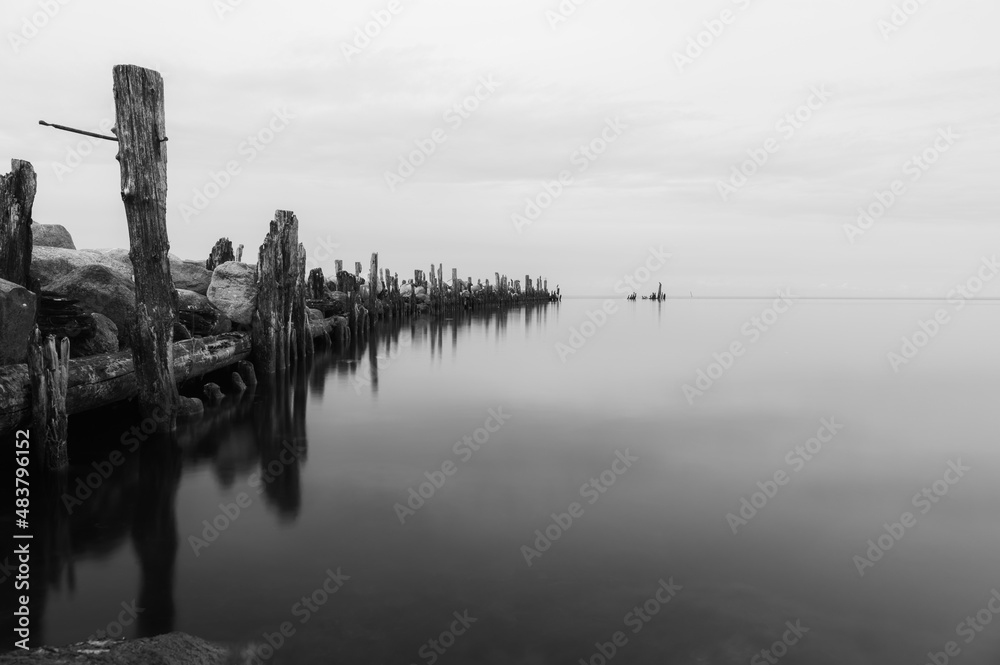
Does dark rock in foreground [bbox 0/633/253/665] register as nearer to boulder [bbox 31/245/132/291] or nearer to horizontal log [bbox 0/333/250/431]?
horizontal log [bbox 0/333/250/431]

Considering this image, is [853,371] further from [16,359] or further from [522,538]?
[16,359]

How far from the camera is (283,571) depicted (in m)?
4.62

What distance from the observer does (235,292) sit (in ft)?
45.4

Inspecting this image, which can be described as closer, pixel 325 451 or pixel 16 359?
pixel 16 359

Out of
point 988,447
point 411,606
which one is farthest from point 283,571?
point 988,447

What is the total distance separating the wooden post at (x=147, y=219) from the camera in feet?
24.4

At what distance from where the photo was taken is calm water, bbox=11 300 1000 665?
388cm

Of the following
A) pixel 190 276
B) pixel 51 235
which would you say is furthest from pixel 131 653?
pixel 190 276

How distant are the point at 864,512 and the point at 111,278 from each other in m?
10.3

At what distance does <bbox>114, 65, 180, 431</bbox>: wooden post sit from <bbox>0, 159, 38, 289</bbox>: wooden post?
1.88 meters

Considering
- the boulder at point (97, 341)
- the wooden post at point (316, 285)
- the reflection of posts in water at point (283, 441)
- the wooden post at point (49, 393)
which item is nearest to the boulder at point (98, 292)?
the boulder at point (97, 341)

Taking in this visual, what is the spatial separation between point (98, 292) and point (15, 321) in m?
3.42

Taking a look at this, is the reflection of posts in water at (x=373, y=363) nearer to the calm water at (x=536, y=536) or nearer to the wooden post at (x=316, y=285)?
the calm water at (x=536, y=536)

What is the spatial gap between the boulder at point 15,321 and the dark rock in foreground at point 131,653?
4.47 m
